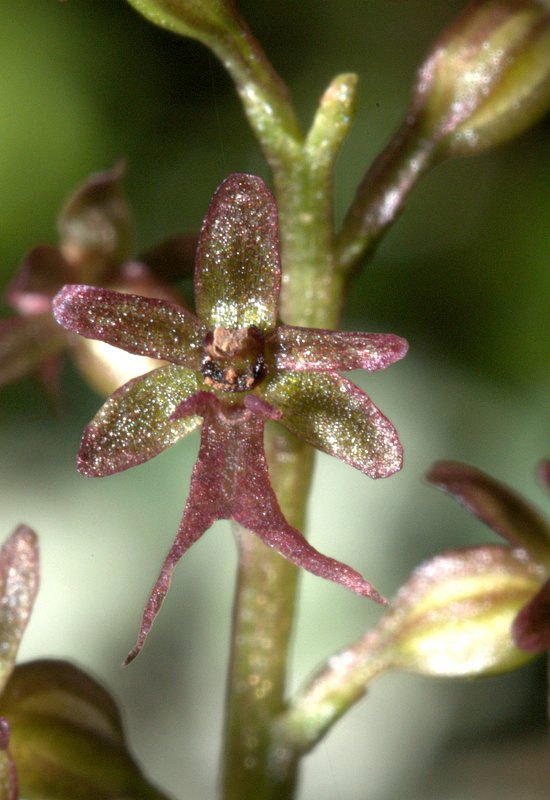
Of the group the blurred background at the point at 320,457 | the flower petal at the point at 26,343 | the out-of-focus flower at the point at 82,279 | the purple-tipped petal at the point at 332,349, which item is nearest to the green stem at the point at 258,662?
the purple-tipped petal at the point at 332,349

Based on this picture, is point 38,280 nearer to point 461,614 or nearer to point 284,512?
point 284,512

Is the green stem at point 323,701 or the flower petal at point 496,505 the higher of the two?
the flower petal at point 496,505

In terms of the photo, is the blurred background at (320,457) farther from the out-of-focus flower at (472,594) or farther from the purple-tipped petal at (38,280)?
the out-of-focus flower at (472,594)

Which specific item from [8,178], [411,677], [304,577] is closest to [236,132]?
[8,178]

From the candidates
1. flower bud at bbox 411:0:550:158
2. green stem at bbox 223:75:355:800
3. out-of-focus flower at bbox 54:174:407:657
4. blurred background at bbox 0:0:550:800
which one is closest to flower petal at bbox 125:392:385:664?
out-of-focus flower at bbox 54:174:407:657

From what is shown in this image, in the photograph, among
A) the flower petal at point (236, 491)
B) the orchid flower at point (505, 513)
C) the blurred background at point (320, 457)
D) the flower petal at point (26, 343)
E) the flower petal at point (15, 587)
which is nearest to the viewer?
the flower petal at point (236, 491)

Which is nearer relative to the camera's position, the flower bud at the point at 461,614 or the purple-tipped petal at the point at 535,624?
the purple-tipped petal at the point at 535,624

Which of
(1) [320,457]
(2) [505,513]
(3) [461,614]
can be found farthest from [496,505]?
(1) [320,457]
